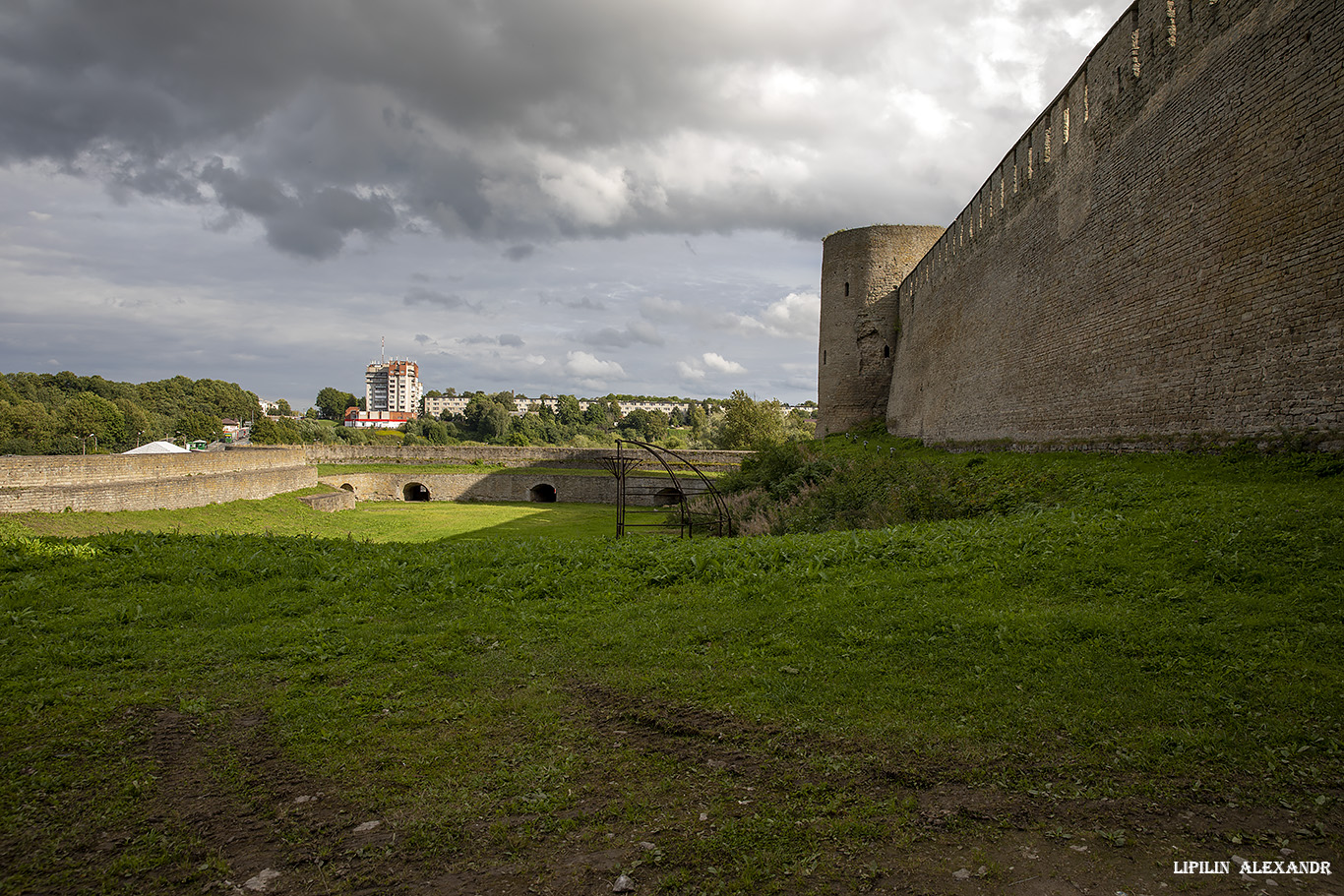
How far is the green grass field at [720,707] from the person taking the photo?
9.55 ft

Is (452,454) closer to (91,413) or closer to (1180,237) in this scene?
(1180,237)

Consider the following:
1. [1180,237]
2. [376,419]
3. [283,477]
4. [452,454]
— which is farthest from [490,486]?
[376,419]

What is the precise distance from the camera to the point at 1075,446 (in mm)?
12312

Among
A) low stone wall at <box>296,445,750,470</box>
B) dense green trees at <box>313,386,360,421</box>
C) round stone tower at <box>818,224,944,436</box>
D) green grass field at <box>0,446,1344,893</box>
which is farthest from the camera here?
dense green trees at <box>313,386,360,421</box>

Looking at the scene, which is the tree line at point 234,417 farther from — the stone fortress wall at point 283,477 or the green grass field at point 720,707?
the green grass field at point 720,707

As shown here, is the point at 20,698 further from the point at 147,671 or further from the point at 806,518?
the point at 806,518

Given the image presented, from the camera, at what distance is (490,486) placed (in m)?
40.2

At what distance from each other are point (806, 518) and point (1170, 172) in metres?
8.13

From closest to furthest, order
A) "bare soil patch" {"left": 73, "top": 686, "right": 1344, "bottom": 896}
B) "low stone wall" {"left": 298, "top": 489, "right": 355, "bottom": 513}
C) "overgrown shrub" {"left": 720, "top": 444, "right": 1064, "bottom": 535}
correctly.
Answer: "bare soil patch" {"left": 73, "top": 686, "right": 1344, "bottom": 896}
"overgrown shrub" {"left": 720, "top": 444, "right": 1064, "bottom": 535}
"low stone wall" {"left": 298, "top": 489, "right": 355, "bottom": 513}

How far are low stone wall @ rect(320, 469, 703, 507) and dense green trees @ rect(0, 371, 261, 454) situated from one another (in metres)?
33.2

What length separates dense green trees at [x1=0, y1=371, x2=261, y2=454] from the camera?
55.4 m

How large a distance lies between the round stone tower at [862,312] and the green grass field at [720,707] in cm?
2416

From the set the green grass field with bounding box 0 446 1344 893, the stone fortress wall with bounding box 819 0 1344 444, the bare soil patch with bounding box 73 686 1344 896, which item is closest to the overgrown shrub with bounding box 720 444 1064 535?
the stone fortress wall with bounding box 819 0 1344 444

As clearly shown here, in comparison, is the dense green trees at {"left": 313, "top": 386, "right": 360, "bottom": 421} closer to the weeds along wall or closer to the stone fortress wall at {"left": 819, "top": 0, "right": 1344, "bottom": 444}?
the weeds along wall
